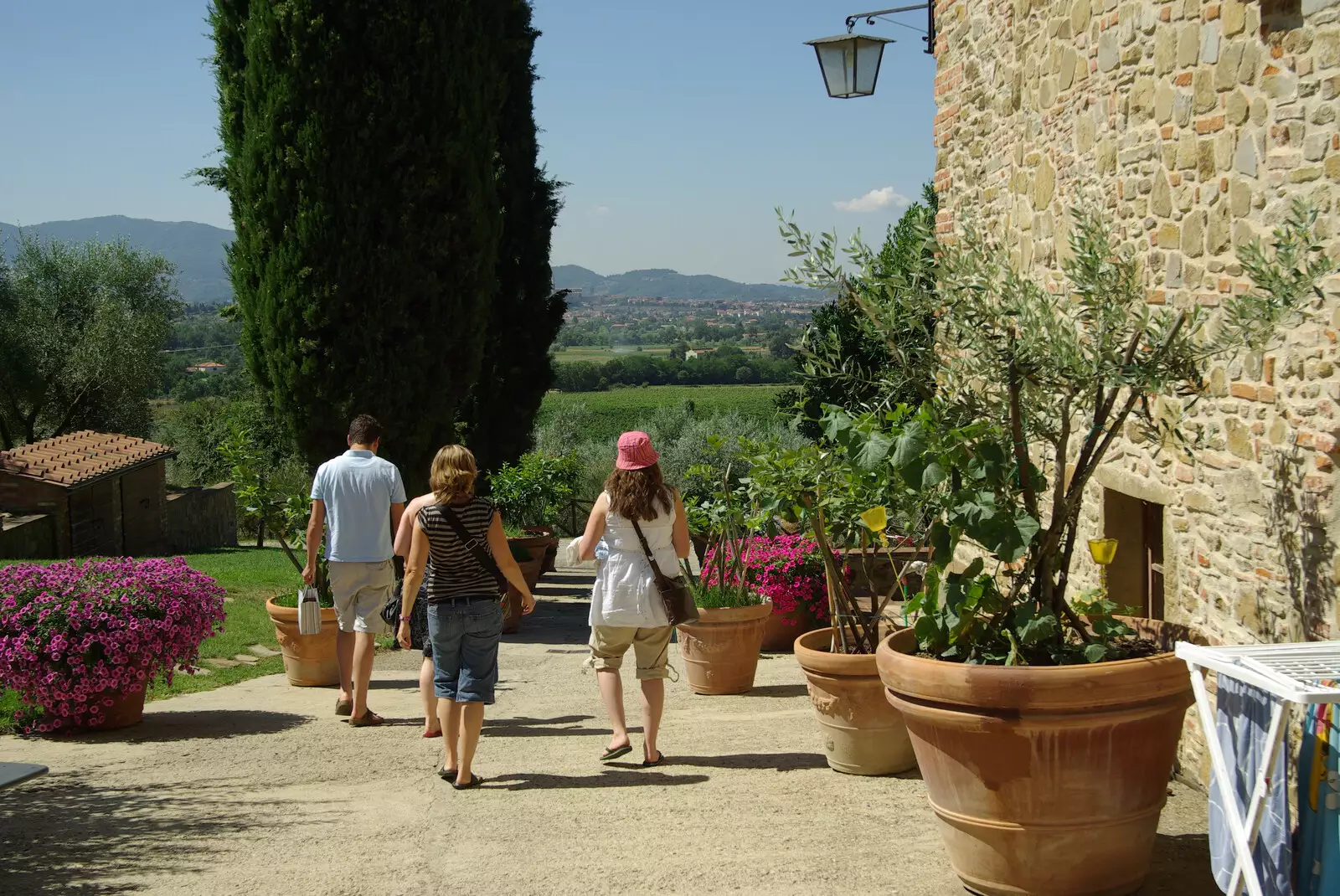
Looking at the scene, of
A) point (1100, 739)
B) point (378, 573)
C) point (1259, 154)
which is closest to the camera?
point (1100, 739)

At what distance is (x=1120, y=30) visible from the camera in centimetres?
562

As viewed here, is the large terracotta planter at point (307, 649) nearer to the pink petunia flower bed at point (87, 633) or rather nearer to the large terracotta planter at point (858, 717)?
Answer: the pink petunia flower bed at point (87, 633)

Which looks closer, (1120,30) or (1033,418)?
(1033,418)

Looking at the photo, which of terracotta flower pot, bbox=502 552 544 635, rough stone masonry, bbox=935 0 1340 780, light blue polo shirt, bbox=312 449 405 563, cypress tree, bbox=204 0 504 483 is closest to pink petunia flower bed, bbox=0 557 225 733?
light blue polo shirt, bbox=312 449 405 563

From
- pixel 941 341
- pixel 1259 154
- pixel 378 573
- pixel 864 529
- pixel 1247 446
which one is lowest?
pixel 378 573

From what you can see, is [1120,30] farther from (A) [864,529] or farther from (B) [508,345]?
(B) [508,345]

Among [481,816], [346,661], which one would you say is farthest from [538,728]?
[481,816]

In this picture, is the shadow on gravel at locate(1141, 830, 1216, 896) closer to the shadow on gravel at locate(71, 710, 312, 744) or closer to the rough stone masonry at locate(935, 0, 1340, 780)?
the rough stone masonry at locate(935, 0, 1340, 780)

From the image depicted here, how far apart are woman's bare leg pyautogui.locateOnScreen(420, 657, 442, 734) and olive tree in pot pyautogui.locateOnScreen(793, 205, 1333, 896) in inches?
109

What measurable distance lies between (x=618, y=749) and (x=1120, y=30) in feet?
13.9

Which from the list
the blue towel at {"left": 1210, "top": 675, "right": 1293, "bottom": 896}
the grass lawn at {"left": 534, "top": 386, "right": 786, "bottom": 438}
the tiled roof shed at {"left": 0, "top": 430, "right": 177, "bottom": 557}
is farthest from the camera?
the grass lawn at {"left": 534, "top": 386, "right": 786, "bottom": 438}

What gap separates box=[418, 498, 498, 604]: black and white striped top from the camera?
18.2 ft

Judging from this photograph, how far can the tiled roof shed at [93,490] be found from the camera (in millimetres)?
19734

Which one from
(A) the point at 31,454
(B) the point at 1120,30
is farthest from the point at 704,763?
(A) the point at 31,454
